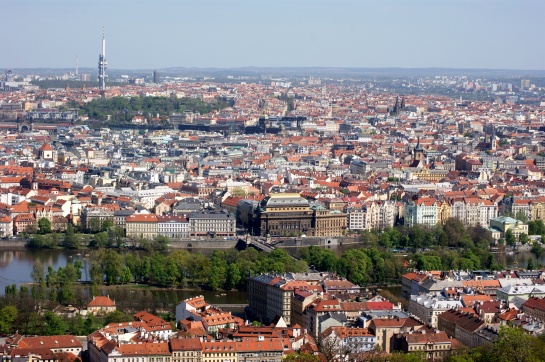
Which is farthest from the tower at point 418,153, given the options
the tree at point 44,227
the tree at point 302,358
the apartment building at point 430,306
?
the tree at point 302,358

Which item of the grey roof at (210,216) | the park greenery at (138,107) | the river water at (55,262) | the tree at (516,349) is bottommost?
the park greenery at (138,107)

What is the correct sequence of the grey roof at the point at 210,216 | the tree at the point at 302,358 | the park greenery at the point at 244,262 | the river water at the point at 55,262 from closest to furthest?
the tree at the point at 302,358 → the river water at the point at 55,262 → the park greenery at the point at 244,262 → the grey roof at the point at 210,216

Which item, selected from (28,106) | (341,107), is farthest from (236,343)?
(341,107)

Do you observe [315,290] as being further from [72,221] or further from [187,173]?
[187,173]

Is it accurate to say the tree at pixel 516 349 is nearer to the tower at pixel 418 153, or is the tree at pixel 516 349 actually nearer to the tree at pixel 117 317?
the tree at pixel 117 317

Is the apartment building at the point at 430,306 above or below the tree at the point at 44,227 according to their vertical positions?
above

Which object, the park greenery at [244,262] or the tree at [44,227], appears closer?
the park greenery at [244,262]

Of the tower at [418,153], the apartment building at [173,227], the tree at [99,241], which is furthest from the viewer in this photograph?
the tower at [418,153]
